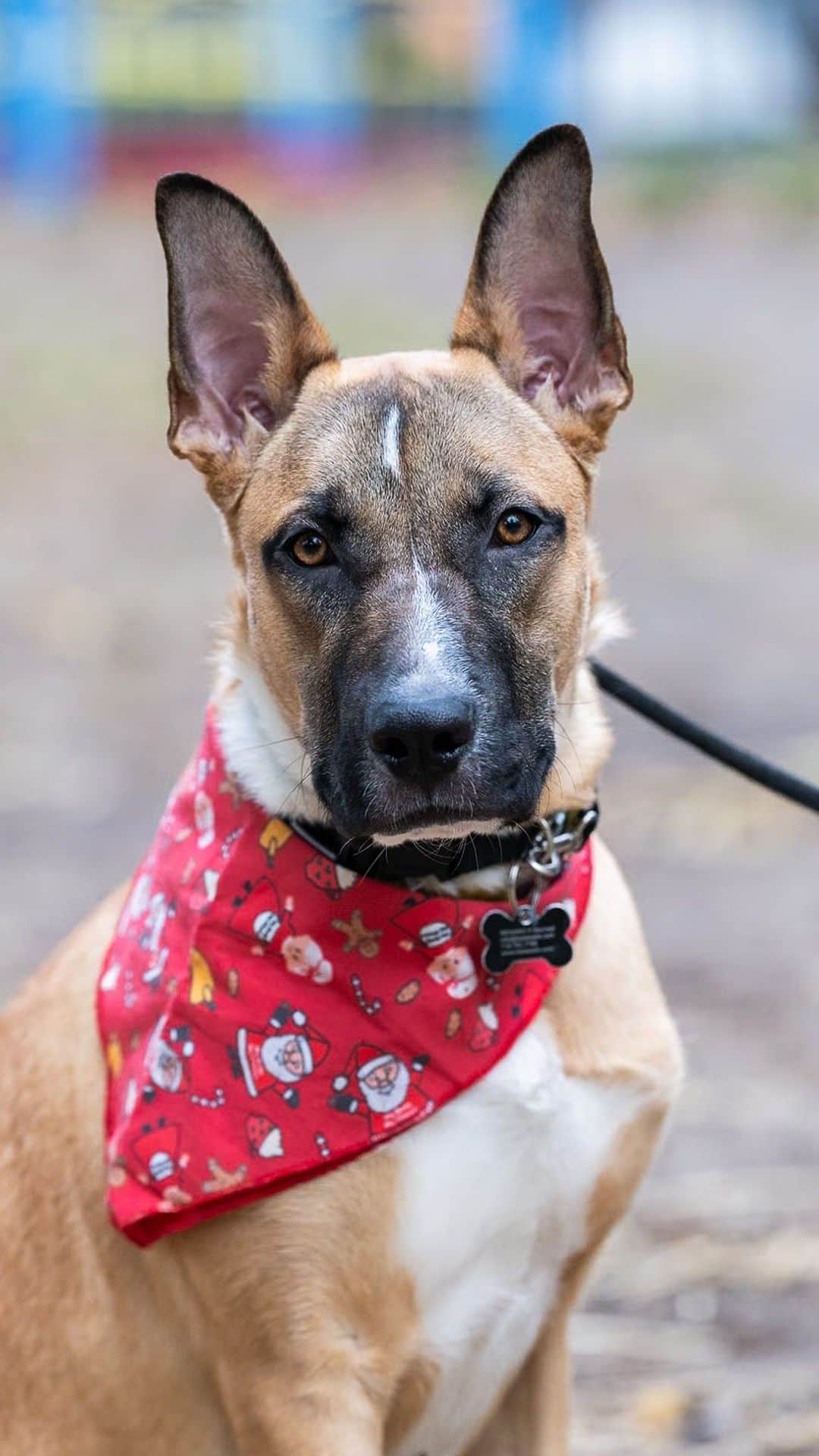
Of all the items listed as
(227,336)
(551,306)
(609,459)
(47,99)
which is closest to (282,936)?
(227,336)

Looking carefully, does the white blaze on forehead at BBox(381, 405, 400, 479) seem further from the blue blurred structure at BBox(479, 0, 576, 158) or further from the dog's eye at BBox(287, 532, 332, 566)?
the blue blurred structure at BBox(479, 0, 576, 158)

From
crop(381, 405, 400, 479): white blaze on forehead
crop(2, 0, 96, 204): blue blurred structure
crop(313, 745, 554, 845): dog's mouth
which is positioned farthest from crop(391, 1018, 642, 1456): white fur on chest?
crop(2, 0, 96, 204): blue blurred structure

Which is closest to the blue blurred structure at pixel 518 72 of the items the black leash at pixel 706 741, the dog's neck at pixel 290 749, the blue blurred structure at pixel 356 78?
the blue blurred structure at pixel 356 78

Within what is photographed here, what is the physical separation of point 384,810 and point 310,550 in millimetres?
481

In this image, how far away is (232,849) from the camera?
3139mm

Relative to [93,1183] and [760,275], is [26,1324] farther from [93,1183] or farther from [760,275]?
[760,275]

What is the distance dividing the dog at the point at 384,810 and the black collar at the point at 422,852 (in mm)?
28

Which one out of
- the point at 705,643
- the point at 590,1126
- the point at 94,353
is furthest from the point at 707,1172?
the point at 94,353

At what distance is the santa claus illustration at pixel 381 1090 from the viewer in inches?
119

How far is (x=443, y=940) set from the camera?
309 centimetres

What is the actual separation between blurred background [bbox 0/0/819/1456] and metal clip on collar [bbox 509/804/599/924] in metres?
1.49

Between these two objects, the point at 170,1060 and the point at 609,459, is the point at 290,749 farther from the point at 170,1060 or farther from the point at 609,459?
the point at 609,459

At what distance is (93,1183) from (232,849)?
0.60 m

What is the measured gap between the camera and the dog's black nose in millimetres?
2818
